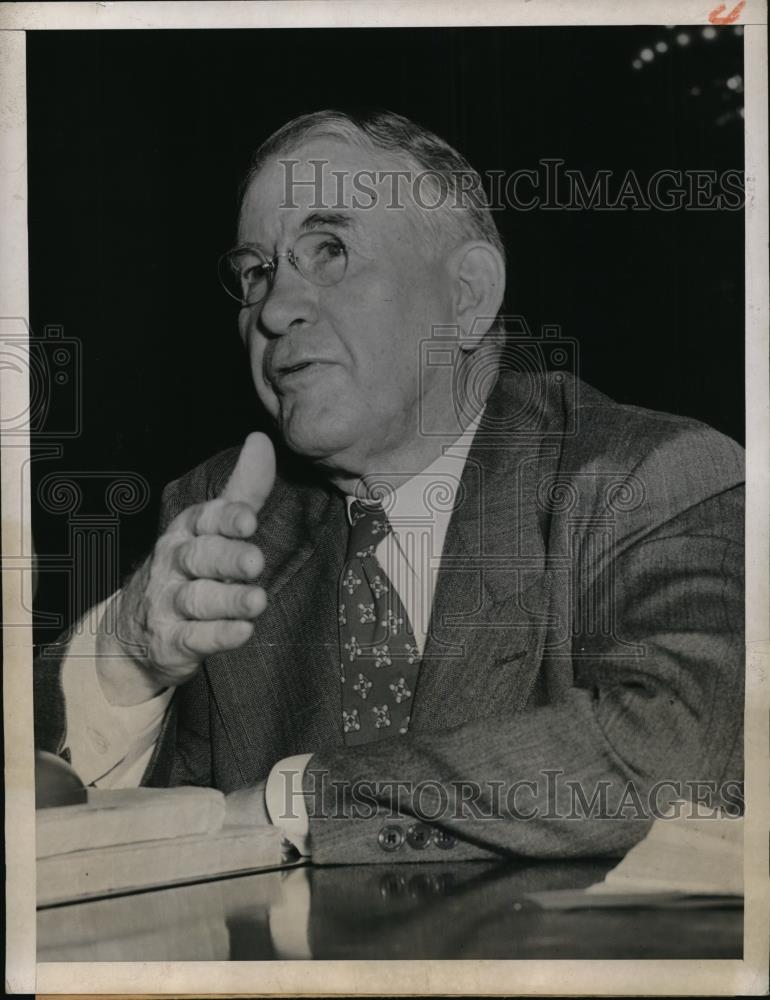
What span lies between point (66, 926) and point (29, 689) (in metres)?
0.61

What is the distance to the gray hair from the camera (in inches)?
111

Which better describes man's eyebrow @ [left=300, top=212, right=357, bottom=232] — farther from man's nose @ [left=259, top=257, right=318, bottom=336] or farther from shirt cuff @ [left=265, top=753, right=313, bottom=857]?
shirt cuff @ [left=265, top=753, right=313, bottom=857]

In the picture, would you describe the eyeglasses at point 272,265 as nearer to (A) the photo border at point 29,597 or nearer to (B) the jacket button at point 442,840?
(A) the photo border at point 29,597

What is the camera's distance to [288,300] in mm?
2809

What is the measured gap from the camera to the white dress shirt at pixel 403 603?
9.32 ft

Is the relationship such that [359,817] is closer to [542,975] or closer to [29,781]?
[542,975]

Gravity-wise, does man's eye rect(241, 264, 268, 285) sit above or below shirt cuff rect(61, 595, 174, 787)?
above

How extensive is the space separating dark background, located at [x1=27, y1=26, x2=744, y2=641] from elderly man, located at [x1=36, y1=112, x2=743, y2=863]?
0.29ft

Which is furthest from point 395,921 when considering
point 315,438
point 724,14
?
point 724,14

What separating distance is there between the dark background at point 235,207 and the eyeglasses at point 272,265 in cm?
5

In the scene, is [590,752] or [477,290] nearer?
[590,752]

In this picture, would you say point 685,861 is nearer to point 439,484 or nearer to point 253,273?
point 439,484

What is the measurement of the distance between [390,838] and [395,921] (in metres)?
0.19

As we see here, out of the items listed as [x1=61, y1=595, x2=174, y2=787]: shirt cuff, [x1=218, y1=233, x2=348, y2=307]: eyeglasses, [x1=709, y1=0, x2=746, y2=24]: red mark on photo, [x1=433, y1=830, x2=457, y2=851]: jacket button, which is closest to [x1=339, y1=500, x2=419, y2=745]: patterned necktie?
[x1=433, y1=830, x2=457, y2=851]: jacket button
